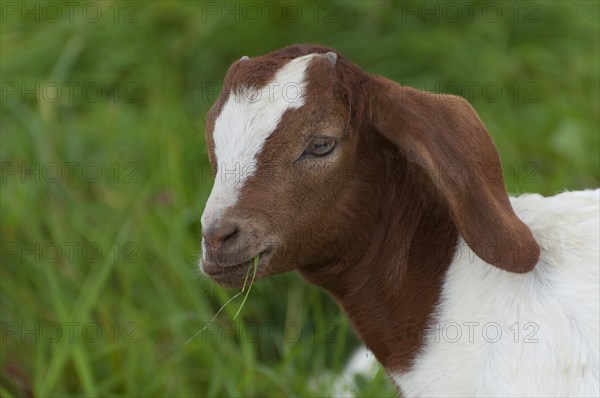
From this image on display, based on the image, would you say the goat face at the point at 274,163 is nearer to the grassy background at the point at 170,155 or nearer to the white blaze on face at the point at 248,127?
the white blaze on face at the point at 248,127

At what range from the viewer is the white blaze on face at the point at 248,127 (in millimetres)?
3318

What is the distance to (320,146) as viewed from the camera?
3375mm

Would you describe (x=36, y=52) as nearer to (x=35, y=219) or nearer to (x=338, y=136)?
(x=35, y=219)

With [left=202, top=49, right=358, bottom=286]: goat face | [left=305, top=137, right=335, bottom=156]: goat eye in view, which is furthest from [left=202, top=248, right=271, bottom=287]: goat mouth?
[left=305, top=137, right=335, bottom=156]: goat eye

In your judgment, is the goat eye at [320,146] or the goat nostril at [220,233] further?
the goat eye at [320,146]

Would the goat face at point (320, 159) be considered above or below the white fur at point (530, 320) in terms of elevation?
above

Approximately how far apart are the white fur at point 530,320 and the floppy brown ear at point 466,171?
137 millimetres

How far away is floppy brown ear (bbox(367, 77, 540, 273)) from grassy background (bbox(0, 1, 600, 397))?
1.36 m

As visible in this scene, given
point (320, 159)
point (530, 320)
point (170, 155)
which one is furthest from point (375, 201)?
point (170, 155)

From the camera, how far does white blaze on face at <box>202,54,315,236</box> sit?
332 cm

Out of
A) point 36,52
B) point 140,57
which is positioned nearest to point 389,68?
point 140,57

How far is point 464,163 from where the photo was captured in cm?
327

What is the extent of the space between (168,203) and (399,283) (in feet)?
7.05

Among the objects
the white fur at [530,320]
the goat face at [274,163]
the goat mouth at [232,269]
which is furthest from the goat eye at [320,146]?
the white fur at [530,320]
